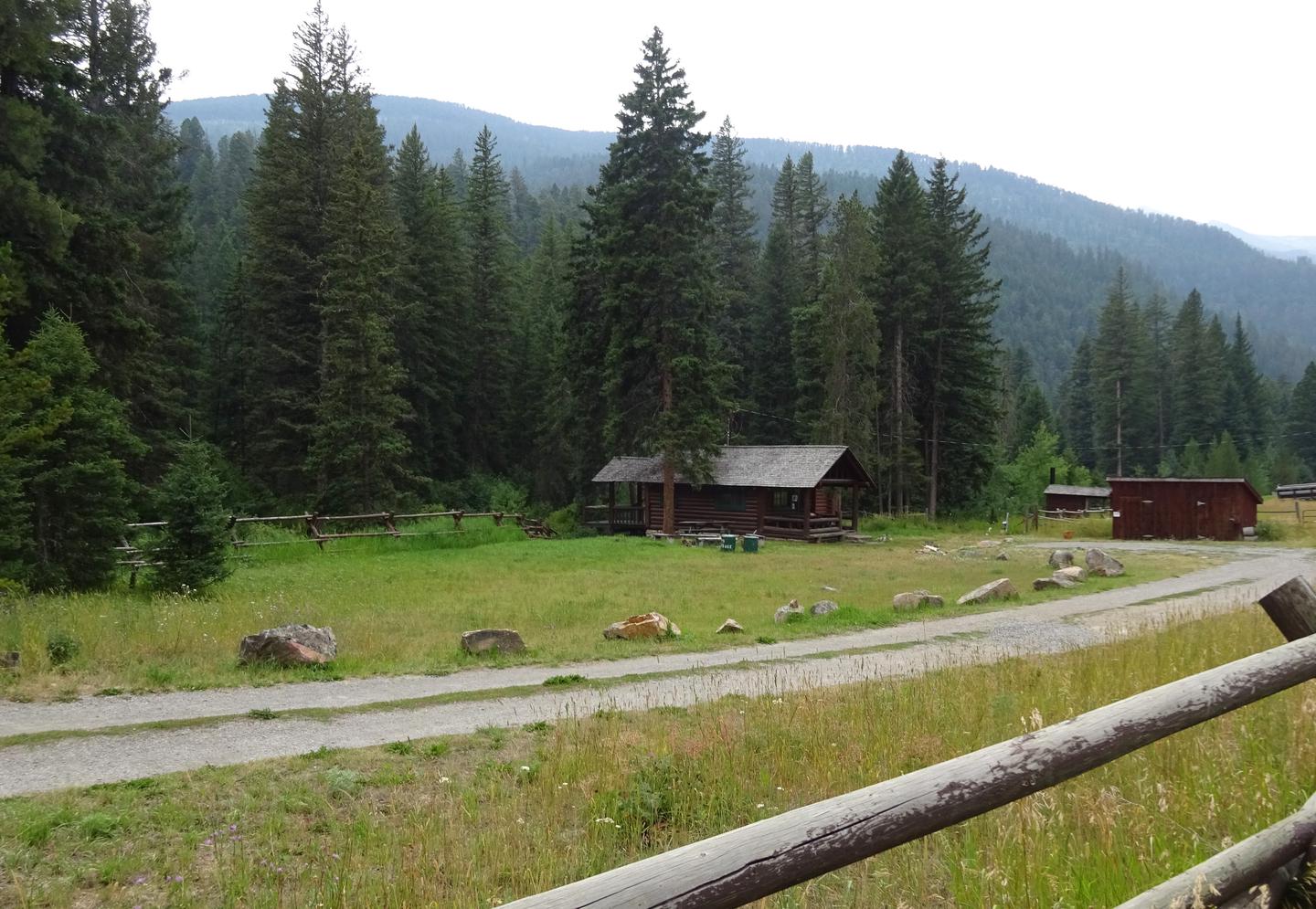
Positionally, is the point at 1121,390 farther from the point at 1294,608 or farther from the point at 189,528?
the point at 1294,608

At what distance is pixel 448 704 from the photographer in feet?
30.8

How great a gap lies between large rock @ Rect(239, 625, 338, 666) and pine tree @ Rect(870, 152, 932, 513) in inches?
1656

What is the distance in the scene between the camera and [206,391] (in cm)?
4434

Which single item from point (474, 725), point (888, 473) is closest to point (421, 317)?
point (888, 473)

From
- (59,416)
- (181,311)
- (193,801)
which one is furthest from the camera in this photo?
(181,311)

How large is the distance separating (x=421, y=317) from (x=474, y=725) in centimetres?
4152

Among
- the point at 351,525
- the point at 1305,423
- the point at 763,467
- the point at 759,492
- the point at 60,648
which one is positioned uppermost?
the point at 1305,423

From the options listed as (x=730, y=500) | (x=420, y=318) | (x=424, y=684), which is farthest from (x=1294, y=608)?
(x=420, y=318)

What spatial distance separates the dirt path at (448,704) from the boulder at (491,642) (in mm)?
1019

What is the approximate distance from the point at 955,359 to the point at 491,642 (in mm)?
45614

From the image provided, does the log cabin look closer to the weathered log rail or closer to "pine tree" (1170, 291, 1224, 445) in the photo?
the weathered log rail

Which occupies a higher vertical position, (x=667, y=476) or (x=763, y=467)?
(x=763, y=467)

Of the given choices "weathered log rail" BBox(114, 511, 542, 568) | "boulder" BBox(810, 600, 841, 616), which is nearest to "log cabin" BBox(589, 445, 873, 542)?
"weathered log rail" BBox(114, 511, 542, 568)

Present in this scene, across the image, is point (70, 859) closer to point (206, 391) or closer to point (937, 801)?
point (937, 801)
